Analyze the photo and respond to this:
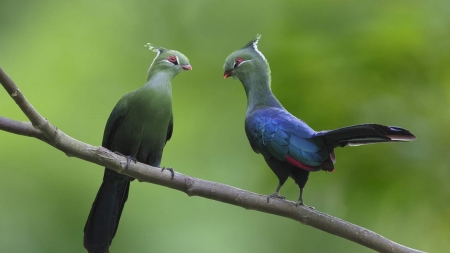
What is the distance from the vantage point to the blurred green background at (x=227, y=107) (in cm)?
382

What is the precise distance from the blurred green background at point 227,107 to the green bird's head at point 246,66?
82 centimetres

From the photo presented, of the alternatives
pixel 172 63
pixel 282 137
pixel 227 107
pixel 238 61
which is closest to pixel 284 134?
pixel 282 137

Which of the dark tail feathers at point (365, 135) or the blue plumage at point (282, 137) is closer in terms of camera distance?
the dark tail feathers at point (365, 135)

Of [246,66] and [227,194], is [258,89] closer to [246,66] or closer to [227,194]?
[246,66]

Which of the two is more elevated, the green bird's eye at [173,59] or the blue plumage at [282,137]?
the green bird's eye at [173,59]

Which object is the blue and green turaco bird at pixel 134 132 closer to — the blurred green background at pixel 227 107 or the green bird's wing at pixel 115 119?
the green bird's wing at pixel 115 119

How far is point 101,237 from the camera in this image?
3.22 m

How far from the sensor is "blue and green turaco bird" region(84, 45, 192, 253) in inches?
127

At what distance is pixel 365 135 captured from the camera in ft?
8.17

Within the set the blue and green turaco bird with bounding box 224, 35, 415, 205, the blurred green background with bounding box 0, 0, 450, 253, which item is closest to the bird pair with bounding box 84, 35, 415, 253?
the blue and green turaco bird with bounding box 224, 35, 415, 205

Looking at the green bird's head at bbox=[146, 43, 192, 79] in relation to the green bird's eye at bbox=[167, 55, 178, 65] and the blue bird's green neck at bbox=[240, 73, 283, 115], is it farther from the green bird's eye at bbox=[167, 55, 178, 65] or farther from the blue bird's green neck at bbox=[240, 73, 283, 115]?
the blue bird's green neck at bbox=[240, 73, 283, 115]

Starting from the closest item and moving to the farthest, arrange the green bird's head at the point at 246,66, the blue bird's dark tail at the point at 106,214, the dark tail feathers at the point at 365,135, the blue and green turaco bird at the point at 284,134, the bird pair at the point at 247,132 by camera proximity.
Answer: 1. the dark tail feathers at the point at 365,135
2. the blue and green turaco bird at the point at 284,134
3. the bird pair at the point at 247,132
4. the green bird's head at the point at 246,66
5. the blue bird's dark tail at the point at 106,214

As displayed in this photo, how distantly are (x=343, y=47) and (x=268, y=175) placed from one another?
3.52 feet

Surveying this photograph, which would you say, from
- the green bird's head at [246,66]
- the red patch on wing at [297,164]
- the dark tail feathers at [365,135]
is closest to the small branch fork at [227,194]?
the red patch on wing at [297,164]
